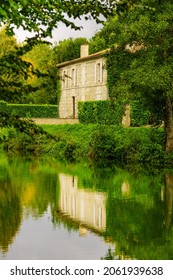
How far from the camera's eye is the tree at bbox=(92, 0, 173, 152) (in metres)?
31.2

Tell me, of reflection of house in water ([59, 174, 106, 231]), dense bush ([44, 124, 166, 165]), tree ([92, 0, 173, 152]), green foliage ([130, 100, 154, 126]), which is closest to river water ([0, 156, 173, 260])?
reflection of house in water ([59, 174, 106, 231])

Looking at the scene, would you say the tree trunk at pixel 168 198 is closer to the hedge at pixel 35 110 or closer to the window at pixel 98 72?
the window at pixel 98 72

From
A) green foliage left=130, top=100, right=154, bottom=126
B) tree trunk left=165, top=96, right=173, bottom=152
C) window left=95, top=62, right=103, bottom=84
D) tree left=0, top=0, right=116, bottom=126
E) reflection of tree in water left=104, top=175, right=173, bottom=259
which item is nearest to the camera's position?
tree left=0, top=0, right=116, bottom=126

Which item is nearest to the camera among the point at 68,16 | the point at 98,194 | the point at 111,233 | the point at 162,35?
the point at 68,16

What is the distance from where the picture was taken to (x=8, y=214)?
61.5ft

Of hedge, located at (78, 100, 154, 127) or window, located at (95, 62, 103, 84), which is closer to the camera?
hedge, located at (78, 100, 154, 127)

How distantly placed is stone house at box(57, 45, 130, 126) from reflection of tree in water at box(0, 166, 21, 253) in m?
28.2

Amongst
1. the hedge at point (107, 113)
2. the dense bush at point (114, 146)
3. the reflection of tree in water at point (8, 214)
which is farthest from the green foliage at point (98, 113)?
the reflection of tree in water at point (8, 214)

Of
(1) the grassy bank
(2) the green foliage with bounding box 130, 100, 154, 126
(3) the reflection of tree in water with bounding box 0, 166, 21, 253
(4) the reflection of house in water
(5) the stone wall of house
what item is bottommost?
(4) the reflection of house in water

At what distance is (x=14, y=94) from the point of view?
22.5ft

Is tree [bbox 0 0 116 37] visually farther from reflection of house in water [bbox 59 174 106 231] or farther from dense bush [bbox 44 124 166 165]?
dense bush [bbox 44 124 166 165]
